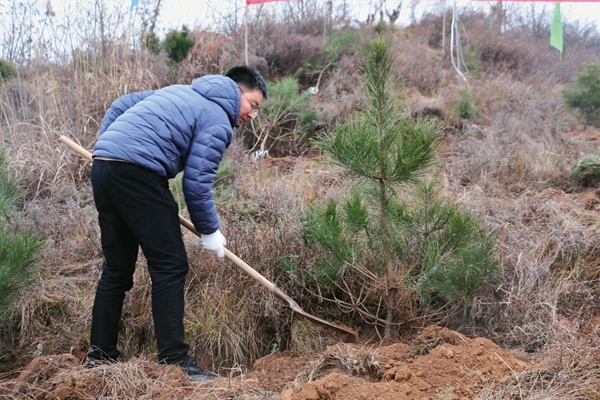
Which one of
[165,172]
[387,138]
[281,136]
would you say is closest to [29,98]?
[281,136]

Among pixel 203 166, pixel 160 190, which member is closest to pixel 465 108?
pixel 203 166

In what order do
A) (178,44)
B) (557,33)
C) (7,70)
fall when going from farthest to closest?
1. (557,33)
2. (178,44)
3. (7,70)

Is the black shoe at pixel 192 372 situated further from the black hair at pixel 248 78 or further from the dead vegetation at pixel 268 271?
the black hair at pixel 248 78

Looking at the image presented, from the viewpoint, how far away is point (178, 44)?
790cm

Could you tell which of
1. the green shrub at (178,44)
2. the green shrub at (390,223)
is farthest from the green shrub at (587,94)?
the green shrub at (178,44)

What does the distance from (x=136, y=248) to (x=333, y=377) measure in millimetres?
1243

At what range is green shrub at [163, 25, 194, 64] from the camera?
7.82 metres

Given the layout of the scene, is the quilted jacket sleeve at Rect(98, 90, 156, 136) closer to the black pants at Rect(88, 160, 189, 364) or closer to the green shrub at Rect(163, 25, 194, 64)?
the black pants at Rect(88, 160, 189, 364)

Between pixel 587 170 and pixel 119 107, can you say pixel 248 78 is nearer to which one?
pixel 119 107

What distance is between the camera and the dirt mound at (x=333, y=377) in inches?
92.8

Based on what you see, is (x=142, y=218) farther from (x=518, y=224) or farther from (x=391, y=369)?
(x=518, y=224)

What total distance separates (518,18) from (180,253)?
55.0 feet

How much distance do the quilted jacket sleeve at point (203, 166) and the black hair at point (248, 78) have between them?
333 millimetres

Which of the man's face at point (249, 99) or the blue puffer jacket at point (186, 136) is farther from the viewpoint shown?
the man's face at point (249, 99)
